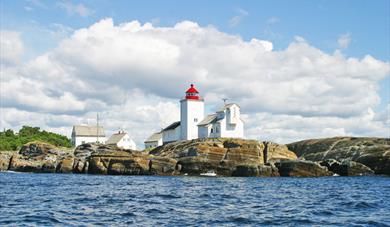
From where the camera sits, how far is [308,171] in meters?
65.6

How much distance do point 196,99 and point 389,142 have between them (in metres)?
35.7

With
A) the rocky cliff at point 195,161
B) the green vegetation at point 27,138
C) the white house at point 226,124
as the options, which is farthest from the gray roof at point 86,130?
the white house at point 226,124

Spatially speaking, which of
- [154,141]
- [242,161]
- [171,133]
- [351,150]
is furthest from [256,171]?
Answer: [154,141]

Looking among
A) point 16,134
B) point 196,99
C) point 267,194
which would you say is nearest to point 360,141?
point 196,99

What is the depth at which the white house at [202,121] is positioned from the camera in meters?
90.4

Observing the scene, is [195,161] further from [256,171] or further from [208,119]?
[208,119]

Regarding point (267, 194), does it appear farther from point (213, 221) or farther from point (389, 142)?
point (389, 142)

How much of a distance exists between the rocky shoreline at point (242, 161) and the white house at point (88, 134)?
45176 mm

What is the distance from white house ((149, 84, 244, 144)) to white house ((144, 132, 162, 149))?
12.3 meters

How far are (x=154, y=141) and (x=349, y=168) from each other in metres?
54.0

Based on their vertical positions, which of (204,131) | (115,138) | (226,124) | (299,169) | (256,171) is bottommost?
(256,171)

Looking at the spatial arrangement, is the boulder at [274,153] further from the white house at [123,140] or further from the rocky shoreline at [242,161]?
the white house at [123,140]

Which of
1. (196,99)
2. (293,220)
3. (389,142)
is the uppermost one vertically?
(196,99)

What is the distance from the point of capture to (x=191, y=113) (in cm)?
9406
